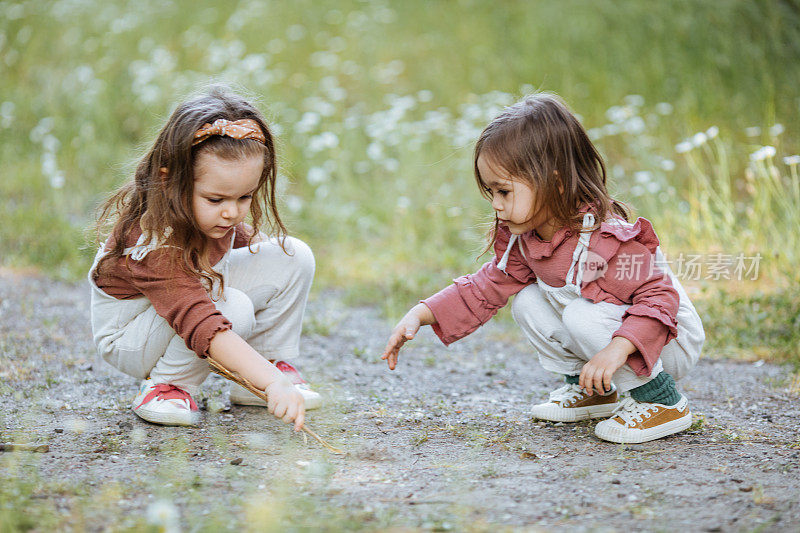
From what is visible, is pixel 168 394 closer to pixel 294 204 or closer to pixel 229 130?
pixel 229 130

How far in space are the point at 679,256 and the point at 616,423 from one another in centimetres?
193

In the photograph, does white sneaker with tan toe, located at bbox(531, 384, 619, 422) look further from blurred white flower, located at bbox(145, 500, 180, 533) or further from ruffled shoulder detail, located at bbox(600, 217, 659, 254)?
blurred white flower, located at bbox(145, 500, 180, 533)

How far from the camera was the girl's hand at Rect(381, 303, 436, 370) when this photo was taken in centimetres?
240

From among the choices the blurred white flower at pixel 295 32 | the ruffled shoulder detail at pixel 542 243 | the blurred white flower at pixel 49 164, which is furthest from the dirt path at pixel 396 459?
the blurred white flower at pixel 295 32

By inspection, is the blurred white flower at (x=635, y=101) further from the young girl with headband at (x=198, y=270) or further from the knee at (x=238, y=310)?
the knee at (x=238, y=310)

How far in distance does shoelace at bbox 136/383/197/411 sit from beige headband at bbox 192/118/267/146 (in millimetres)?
764

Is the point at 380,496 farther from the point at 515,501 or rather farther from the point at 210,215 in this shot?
the point at 210,215

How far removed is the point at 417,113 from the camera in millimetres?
6738

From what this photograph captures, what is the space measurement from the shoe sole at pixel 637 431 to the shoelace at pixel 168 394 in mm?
1237

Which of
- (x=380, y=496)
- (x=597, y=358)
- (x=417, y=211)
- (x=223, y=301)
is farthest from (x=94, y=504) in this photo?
(x=417, y=211)

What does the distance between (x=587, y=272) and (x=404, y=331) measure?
554 mm

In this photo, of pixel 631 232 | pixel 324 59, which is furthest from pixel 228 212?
pixel 324 59

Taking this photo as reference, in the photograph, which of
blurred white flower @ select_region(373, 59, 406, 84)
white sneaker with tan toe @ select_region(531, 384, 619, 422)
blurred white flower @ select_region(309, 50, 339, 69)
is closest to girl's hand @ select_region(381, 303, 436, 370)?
white sneaker with tan toe @ select_region(531, 384, 619, 422)

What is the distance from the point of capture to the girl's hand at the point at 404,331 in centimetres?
240
